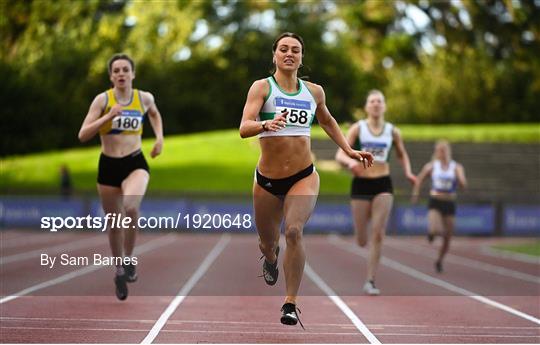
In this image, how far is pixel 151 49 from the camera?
140 ft

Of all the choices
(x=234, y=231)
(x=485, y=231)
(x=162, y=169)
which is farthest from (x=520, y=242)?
(x=162, y=169)

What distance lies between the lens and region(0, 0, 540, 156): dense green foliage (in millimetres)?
34781

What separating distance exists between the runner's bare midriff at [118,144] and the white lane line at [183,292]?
1.67m

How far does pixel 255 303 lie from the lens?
11.5m

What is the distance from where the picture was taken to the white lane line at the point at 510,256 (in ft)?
72.7

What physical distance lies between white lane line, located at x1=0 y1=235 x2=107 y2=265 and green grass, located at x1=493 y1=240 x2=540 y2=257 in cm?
1068

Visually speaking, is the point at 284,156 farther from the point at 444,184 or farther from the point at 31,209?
the point at 31,209

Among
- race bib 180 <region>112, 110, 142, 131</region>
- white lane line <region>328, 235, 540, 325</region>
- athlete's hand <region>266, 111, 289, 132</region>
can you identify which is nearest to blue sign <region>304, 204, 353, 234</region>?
white lane line <region>328, 235, 540, 325</region>

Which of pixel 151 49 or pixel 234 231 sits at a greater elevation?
pixel 151 49

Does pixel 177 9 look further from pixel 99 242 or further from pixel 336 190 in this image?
pixel 99 242

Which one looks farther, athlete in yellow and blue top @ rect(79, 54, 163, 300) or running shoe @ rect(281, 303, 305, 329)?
athlete in yellow and blue top @ rect(79, 54, 163, 300)

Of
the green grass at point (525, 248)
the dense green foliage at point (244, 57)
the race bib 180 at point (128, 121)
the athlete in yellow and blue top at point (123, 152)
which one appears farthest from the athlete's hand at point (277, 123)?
the green grass at point (525, 248)

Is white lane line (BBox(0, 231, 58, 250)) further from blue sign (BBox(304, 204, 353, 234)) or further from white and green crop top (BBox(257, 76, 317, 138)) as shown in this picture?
white and green crop top (BBox(257, 76, 317, 138))

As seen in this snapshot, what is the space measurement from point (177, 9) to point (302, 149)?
3691 cm
